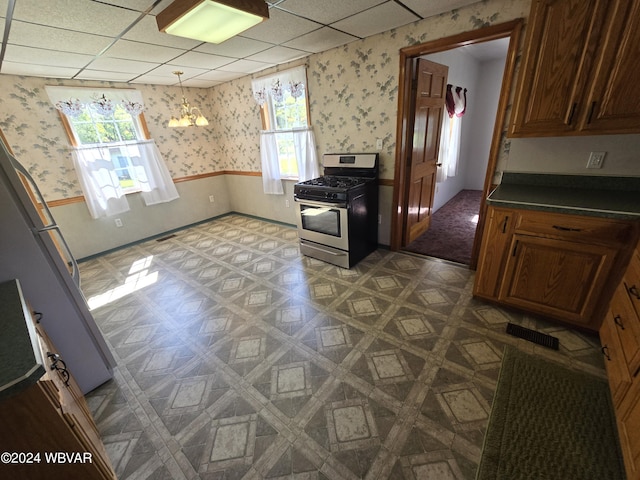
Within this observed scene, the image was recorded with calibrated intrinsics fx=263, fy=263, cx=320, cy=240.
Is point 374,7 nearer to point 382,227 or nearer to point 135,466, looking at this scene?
point 382,227

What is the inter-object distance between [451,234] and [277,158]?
2752 mm

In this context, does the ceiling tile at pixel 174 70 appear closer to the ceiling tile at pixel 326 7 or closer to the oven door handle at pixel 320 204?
the ceiling tile at pixel 326 7

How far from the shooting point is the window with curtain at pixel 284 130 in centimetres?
342

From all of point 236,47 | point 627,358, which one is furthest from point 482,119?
point 627,358

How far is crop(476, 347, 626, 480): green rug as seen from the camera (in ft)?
3.85

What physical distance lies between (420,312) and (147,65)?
380 cm

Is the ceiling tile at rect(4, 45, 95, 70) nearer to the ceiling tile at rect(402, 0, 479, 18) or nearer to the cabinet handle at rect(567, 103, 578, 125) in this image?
the ceiling tile at rect(402, 0, 479, 18)

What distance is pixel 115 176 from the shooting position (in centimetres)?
369

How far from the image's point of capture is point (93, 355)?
167 cm

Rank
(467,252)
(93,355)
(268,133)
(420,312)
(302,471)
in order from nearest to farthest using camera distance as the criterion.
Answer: (302,471) → (93,355) → (420,312) → (467,252) → (268,133)

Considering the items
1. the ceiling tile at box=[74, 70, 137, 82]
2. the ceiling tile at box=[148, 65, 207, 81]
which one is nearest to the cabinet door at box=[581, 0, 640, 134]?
the ceiling tile at box=[148, 65, 207, 81]

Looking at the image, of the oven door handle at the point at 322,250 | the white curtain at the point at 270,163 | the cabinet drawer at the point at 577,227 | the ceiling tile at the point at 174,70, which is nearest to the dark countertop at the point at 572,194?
the cabinet drawer at the point at 577,227

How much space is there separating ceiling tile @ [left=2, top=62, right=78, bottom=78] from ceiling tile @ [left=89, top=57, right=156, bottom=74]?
0.31 meters

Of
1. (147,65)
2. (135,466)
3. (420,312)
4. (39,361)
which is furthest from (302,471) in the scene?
(147,65)
